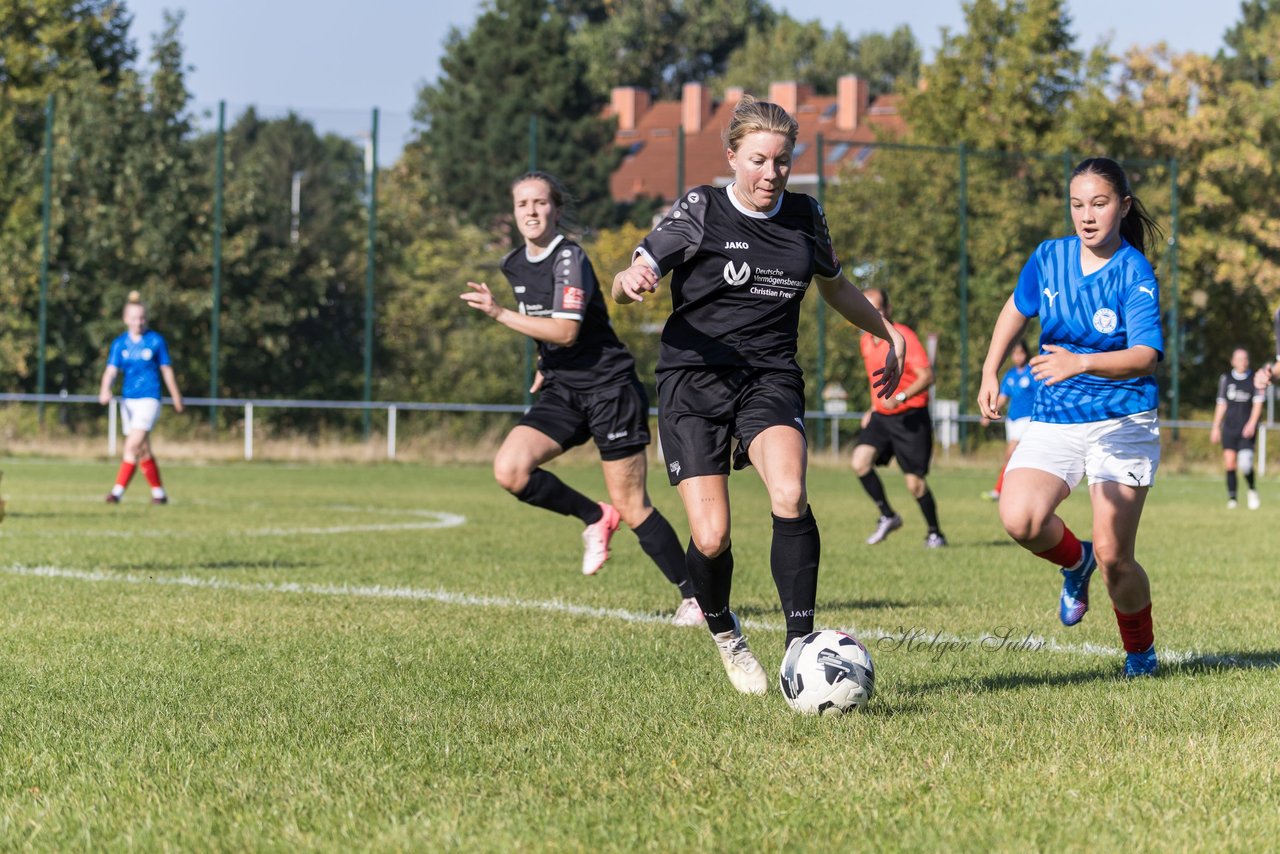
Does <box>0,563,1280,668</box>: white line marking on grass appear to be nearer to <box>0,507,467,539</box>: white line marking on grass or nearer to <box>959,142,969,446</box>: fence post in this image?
<box>0,507,467,539</box>: white line marking on grass

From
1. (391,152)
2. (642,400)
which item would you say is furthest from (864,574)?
(391,152)

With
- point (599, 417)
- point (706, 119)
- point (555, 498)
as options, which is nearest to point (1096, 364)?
point (599, 417)

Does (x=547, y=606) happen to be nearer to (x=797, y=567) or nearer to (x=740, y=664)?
(x=740, y=664)

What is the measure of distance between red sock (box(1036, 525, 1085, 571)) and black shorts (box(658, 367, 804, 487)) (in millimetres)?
1440

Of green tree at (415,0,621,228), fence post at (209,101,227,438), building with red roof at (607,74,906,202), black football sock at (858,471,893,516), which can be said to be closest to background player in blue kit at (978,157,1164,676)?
black football sock at (858,471,893,516)

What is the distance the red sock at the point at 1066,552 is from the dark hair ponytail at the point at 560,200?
2.82 metres

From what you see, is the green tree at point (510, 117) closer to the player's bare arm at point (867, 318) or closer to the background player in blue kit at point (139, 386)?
the background player in blue kit at point (139, 386)

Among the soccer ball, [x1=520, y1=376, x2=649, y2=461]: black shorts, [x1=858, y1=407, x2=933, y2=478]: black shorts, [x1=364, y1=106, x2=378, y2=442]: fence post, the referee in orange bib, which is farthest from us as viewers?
[x1=364, y1=106, x2=378, y2=442]: fence post

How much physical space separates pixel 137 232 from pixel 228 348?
9.97 ft

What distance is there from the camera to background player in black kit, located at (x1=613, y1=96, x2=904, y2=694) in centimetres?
550

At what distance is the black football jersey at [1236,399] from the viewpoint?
748 inches

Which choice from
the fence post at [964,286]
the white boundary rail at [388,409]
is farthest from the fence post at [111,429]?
the fence post at [964,286]

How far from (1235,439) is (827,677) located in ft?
51.3

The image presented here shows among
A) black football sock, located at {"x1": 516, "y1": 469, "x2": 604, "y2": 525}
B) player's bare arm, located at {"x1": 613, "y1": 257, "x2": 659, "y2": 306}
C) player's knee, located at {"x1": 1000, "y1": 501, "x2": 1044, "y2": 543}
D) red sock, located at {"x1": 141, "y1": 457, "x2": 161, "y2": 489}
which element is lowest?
red sock, located at {"x1": 141, "y1": 457, "x2": 161, "y2": 489}
